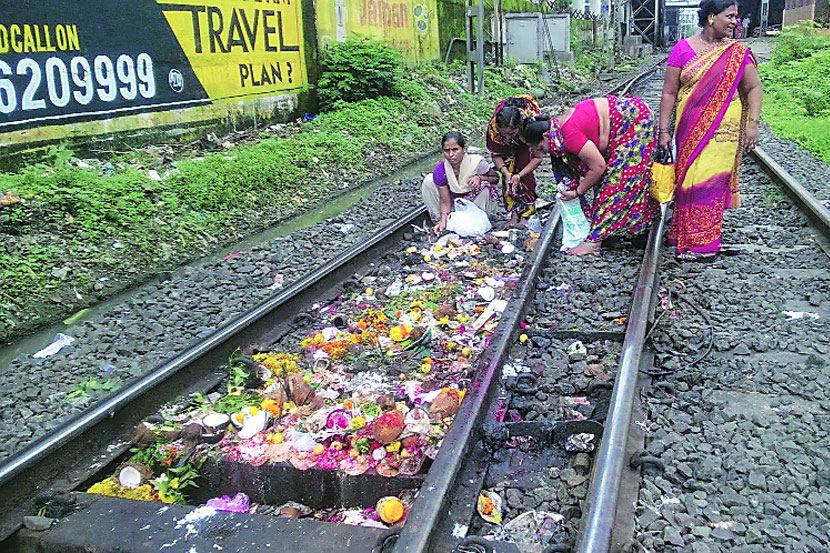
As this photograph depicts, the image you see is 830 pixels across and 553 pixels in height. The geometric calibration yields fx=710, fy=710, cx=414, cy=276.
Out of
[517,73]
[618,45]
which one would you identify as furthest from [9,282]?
[618,45]

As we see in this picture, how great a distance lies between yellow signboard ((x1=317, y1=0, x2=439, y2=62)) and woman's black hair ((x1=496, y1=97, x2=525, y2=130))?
7353 millimetres

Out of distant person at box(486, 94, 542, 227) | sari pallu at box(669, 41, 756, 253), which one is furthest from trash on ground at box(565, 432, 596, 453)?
distant person at box(486, 94, 542, 227)

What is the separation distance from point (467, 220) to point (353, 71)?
678cm

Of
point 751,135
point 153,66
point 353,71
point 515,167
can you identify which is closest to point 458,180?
point 515,167

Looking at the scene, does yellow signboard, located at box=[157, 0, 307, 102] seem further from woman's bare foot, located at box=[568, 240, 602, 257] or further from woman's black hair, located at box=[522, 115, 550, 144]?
woman's bare foot, located at box=[568, 240, 602, 257]

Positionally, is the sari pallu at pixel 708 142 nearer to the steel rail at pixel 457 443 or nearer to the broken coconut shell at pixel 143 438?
the steel rail at pixel 457 443

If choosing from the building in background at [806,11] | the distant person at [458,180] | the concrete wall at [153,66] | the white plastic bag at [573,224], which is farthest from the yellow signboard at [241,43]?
the building in background at [806,11]

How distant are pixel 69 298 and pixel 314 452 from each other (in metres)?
3.16

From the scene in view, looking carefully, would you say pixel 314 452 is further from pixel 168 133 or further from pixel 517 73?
pixel 517 73

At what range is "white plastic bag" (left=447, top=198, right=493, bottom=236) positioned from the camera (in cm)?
628

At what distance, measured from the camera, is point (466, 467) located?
111 inches

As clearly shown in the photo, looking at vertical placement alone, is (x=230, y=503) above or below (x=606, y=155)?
below

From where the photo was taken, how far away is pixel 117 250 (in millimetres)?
5973

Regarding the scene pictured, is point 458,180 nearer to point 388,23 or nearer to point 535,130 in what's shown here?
point 535,130
